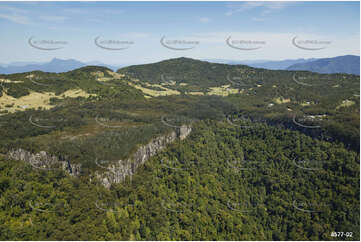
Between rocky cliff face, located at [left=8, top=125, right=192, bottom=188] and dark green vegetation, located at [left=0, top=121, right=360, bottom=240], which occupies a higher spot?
rocky cliff face, located at [left=8, top=125, right=192, bottom=188]

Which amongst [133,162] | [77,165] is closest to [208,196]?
[133,162]

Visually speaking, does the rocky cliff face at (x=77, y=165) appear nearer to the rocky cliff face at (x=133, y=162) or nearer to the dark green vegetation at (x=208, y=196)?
the rocky cliff face at (x=133, y=162)

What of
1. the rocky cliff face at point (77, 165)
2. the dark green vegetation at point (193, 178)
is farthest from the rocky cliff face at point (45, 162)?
the dark green vegetation at point (193, 178)

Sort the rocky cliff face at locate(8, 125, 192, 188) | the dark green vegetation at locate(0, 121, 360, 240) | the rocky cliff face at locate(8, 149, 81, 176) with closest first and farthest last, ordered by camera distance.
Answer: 1. the dark green vegetation at locate(0, 121, 360, 240)
2. the rocky cliff face at locate(8, 125, 192, 188)
3. the rocky cliff face at locate(8, 149, 81, 176)

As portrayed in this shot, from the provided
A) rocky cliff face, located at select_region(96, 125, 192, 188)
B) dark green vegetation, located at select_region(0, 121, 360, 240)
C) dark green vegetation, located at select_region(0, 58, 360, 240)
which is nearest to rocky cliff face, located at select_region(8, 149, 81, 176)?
dark green vegetation, located at select_region(0, 58, 360, 240)

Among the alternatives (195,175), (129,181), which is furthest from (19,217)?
(195,175)

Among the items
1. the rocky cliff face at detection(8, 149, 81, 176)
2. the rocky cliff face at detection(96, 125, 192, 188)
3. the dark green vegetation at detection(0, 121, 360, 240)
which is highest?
the rocky cliff face at detection(8, 149, 81, 176)

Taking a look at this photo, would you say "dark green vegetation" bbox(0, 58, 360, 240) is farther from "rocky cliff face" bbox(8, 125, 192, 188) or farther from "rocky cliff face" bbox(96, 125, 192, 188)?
"rocky cliff face" bbox(96, 125, 192, 188)

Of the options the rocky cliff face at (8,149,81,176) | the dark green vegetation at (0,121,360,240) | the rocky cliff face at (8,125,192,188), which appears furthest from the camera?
the rocky cliff face at (8,149,81,176)

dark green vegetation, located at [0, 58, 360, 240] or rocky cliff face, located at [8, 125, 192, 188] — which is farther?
rocky cliff face, located at [8, 125, 192, 188]

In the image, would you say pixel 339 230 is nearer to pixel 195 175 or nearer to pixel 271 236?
pixel 271 236
